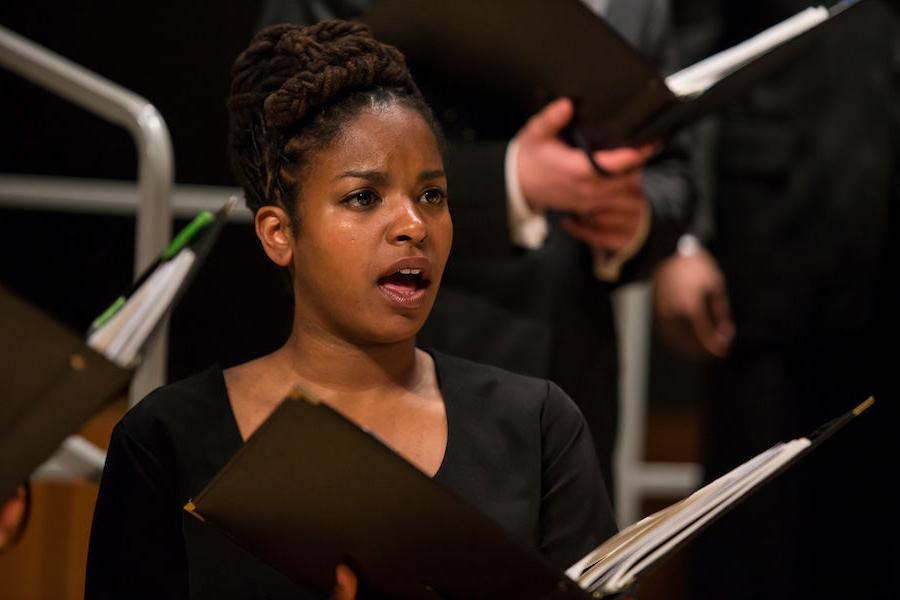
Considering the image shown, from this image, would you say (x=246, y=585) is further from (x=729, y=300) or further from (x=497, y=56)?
(x=729, y=300)

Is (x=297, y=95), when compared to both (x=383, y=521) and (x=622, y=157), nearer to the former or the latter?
(x=383, y=521)

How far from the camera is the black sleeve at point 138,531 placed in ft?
4.00

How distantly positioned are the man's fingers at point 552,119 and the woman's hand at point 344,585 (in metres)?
0.75

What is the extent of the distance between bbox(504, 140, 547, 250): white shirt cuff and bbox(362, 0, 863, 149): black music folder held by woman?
90mm

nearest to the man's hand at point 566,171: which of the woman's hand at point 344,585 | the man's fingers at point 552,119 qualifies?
the man's fingers at point 552,119

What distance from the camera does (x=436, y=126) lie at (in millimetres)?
1304

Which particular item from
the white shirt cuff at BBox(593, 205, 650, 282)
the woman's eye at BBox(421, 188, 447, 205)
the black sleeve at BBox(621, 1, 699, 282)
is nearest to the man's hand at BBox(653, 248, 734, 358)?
the black sleeve at BBox(621, 1, 699, 282)

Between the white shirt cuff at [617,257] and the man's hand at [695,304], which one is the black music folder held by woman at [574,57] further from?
the man's hand at [695,304]

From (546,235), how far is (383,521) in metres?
0.87

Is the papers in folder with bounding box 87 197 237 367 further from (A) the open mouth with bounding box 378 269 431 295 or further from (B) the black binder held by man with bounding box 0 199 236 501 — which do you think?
(A) the open mouth with bounding box 378 269 431 295

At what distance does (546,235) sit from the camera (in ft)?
6.25

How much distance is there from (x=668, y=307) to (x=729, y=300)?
113 millimetres

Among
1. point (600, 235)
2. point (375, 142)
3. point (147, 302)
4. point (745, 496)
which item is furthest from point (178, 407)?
point (600, 235)

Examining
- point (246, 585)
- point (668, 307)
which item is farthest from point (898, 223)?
point (246, 585)
